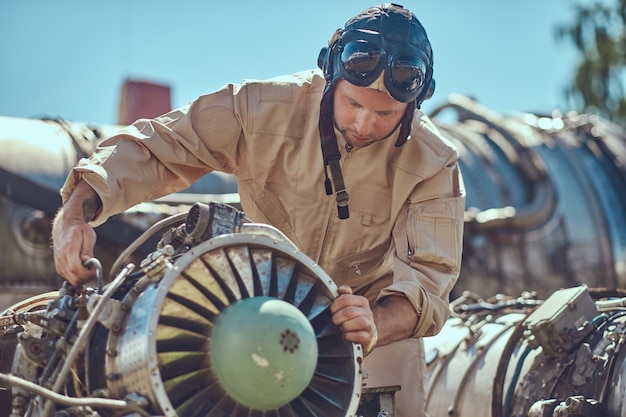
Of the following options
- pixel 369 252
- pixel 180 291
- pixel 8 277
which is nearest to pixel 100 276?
pixel 180 291

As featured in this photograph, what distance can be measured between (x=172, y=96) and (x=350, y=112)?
8413 millimetres

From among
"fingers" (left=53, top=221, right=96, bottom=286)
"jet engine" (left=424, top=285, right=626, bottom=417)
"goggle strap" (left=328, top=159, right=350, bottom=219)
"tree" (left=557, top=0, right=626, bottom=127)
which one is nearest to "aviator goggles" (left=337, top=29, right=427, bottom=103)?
"goggle strap" (left=328, top=159, right=350, bottom=219)

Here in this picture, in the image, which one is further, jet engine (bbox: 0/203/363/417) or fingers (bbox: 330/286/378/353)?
fingers (bbox: 330/286/378/353)

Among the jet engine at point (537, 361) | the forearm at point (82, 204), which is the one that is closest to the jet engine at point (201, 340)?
the forearm at point (82, 204)

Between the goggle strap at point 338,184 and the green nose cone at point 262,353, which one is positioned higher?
the goggle strap at point 338,184

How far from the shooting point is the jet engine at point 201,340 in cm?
283

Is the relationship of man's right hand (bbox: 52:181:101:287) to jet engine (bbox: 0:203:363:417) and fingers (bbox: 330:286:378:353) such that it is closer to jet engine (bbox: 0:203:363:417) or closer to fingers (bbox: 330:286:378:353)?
jet engine (bbox: 0:203:363:417)

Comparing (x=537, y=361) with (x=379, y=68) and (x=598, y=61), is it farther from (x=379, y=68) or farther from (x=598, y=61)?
(x=598, y=61)

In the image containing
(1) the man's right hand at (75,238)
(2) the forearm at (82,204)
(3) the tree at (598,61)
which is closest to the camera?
(1) the man's right hand at (75,238)

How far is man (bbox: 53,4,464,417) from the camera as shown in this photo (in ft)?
12.1

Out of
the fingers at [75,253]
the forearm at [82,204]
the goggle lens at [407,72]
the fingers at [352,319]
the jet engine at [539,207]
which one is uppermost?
the goggle lens at [407,72]

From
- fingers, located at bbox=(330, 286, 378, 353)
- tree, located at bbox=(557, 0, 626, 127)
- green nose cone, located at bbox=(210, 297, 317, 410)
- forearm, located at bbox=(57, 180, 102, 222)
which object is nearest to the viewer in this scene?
green nose cone, located at bbox=(210, 297, 317, 410)

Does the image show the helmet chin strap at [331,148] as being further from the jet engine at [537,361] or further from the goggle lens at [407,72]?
the jet engine at [537,361]

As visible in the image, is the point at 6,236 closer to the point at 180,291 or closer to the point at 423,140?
the point at 423,140
